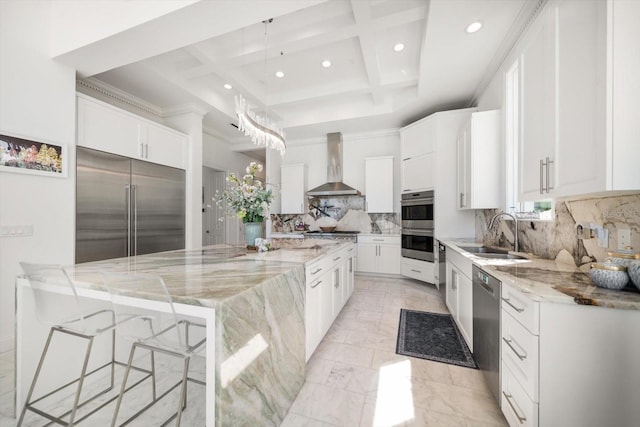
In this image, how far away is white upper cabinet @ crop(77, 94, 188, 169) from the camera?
2.69 meters

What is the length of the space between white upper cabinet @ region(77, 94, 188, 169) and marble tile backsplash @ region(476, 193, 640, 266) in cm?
442

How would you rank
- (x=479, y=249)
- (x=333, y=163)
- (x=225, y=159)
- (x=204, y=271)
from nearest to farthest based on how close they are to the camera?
(x=204, y=271)
(x=479, y=249)
(x=333, y=163)
(x=225, y=159)

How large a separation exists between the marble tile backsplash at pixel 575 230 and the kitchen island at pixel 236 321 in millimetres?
1851

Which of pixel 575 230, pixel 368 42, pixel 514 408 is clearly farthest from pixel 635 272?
pixel 368 42

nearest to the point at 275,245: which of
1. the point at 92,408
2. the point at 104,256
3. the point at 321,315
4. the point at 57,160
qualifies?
the point at 321,315

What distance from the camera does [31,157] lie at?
2.21m

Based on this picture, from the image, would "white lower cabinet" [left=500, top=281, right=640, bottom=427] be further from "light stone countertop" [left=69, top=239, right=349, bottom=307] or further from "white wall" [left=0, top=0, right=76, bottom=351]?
"white wall" [left=0, top=0, right=76, bottom=351]

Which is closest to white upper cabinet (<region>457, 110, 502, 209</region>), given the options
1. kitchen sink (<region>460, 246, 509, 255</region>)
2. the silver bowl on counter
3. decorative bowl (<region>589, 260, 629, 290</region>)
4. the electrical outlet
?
kitchen sink (<region>460, 246, 509, 255</region>)

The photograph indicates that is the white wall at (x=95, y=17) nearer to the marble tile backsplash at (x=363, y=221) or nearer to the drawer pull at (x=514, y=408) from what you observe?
the drawer pull at (x=514, y=408)

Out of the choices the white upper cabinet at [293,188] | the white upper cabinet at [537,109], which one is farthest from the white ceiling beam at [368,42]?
the white upper cabinet at [293,188]

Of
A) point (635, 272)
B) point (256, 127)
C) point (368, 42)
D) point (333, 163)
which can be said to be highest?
point (368, 42)

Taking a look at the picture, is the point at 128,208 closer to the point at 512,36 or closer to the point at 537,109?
the point at 537,109

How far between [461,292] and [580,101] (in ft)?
5.45

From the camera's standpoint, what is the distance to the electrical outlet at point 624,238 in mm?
1347
